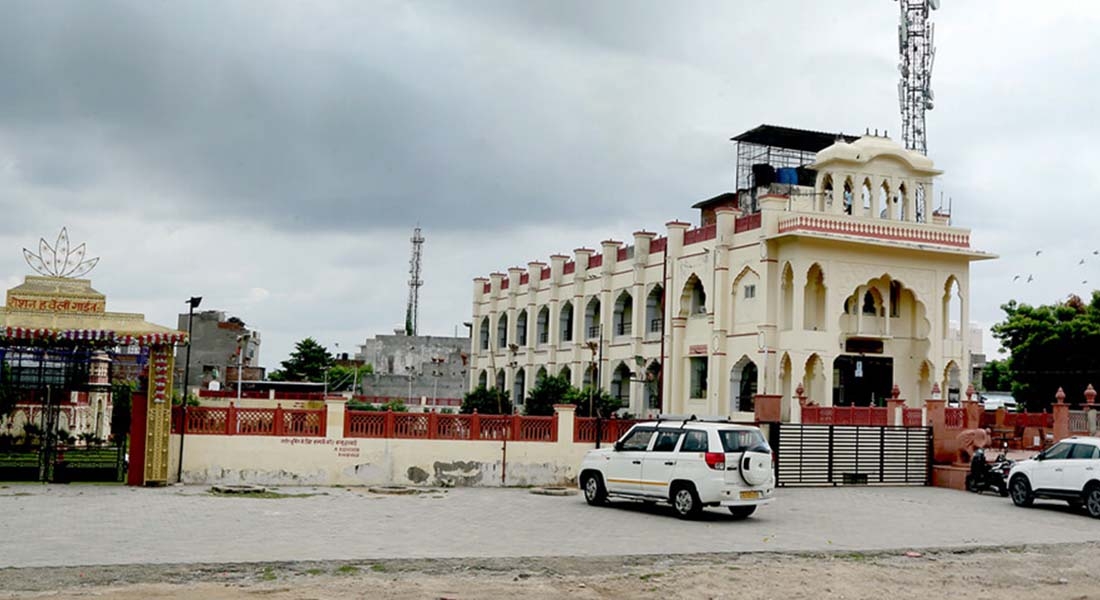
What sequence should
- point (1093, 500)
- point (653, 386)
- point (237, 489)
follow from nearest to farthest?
point (1093, 500)
point (237, 489)
point (653, 386)

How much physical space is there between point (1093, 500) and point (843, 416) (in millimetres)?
8660

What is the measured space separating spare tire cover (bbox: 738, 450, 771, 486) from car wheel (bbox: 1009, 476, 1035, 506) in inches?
287

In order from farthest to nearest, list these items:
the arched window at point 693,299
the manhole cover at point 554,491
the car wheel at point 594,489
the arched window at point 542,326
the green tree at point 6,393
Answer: the arched window at point 542,326 → the arched window at point 693,299 → the green tree at point 6,393 → the manhole cover at point 554,491 → the car wheel at point 594,489

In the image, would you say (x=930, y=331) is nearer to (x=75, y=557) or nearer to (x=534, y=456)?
(x=534, y=456)

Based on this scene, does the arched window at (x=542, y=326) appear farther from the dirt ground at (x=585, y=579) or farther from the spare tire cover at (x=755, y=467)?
the dirt ground at (x=585, y=579)

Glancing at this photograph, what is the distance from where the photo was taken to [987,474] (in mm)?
26656

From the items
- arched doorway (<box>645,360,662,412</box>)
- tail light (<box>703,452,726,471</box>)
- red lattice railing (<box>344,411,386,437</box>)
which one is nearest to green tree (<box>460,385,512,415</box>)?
arched doorway (<box>645,360,662,412</box>)

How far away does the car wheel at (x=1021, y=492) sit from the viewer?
75.6 ft

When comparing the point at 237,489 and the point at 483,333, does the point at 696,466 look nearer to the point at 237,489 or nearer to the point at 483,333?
the point at 237,489

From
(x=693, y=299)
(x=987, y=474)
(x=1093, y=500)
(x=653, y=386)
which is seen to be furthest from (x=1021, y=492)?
(x=653, y=386)

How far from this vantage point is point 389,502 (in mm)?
20672

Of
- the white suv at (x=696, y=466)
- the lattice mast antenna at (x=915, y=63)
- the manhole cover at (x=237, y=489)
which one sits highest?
the lattice mast antenna at (x=915, y=63)

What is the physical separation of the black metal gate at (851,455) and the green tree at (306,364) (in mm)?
66082

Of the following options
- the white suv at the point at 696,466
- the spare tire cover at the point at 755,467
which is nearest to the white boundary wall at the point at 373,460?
the white suv at the point at 696,466
